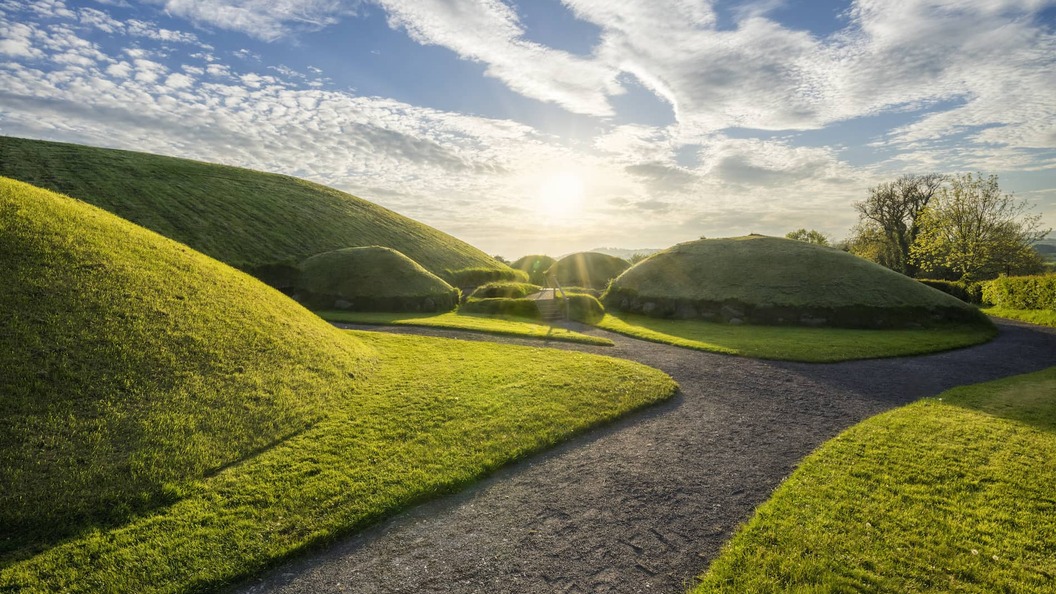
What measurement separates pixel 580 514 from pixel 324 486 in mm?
4894

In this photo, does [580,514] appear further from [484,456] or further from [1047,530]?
[1047,530]

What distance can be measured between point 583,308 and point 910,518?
2905cm

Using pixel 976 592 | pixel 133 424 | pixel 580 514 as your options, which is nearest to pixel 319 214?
pixel 133 424

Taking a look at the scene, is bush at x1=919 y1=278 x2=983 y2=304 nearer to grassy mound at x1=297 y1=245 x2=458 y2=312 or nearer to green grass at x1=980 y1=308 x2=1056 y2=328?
green grass at x1=980 y1=308 x2=1056 y2=328

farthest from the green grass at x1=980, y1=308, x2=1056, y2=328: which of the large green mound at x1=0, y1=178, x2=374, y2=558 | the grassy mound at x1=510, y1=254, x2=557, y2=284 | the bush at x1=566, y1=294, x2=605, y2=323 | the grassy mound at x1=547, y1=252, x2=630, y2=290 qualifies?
Result: the grassy mound at x1=510, y1=254, x2=557, y2=284

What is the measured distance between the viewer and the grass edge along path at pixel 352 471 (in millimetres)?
6340

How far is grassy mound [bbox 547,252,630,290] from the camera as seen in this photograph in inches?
2911

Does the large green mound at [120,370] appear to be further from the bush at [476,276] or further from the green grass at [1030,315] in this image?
the bush at [476,276]

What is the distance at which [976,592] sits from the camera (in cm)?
585

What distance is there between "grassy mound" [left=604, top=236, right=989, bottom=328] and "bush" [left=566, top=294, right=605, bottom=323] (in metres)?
3.15

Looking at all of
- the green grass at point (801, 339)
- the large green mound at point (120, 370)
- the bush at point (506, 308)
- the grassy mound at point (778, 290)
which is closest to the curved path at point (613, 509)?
the large green mound at point (120, 370)

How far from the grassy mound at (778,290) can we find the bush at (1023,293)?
8824 mm

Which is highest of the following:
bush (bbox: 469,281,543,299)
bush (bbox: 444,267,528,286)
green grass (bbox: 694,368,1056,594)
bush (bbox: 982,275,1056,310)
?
bush (bbox: 982,275,1056,310)

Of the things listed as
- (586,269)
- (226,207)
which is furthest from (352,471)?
(586,269)
